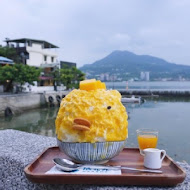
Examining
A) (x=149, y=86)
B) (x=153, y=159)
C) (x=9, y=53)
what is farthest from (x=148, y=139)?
(x=149, y=86)

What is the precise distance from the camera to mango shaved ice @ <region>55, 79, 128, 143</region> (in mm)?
2057

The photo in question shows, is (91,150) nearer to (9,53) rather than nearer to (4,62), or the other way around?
(4,62)

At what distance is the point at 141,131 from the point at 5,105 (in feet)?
55.5

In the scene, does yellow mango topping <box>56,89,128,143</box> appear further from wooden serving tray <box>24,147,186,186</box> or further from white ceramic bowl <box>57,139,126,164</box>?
wooden serving tray <box>24,147,186,186</box>

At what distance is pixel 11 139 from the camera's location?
4.36m

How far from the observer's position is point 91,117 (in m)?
2.12

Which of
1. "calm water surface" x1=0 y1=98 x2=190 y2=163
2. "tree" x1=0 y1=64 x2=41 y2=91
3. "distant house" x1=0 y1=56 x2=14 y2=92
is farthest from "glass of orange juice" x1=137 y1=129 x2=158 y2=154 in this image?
"distant house" x1=0 y1=56 x2=14 y2=92

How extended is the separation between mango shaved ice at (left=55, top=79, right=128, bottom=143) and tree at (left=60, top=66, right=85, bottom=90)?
2452cm

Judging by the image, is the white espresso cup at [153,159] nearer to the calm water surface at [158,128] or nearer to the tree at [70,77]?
the calm water surface at [158,128]

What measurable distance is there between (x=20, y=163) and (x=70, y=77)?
24103 millimetres

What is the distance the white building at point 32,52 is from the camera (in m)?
28.5

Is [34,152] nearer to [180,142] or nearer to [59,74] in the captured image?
[180,142]

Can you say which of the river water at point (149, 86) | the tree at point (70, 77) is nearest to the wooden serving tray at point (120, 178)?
the tree at point (70, 77)

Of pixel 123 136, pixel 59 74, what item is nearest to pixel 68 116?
pixel 123 136
